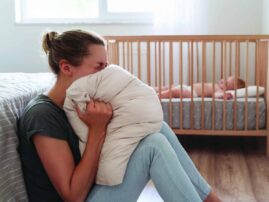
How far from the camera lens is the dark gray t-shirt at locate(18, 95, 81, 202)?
1.12m

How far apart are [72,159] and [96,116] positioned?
13 centimetres

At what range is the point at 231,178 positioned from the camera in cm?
222

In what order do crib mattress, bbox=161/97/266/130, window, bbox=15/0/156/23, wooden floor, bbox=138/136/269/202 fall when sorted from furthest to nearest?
window, bbox=15/0/156/23 < crib mattress, bbox=161/97/266/130 < wooden floor, bbox=138/136/269/202

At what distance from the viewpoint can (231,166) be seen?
2447mm

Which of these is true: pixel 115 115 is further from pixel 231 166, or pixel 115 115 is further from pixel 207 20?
pixel 207 20

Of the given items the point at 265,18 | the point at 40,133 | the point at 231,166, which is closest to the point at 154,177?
the point at 40,133

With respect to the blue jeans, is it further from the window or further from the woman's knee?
the window

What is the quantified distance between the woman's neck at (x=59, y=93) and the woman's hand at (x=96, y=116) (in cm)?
8

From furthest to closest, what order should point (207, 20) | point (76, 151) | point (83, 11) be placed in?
point (83, 11) → point (207, 20) → point (76, 151)

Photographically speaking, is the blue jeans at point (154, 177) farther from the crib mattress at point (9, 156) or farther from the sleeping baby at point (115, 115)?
the crib mattress at point (9, 156)

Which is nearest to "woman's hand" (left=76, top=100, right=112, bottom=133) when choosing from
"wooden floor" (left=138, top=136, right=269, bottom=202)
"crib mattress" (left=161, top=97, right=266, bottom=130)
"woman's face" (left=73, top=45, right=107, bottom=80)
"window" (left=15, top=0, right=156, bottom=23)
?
"woman's face" (left=73, top=45, right=107, bottom=80)

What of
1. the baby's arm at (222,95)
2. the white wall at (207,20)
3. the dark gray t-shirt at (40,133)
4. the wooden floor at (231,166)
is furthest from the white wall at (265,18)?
the dark gray t-shirt at (40,133)

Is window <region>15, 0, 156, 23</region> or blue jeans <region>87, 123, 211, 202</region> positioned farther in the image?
window <region>15, 0, 156, 23</region>

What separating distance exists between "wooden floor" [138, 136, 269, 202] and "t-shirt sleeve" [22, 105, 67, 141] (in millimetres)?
906
